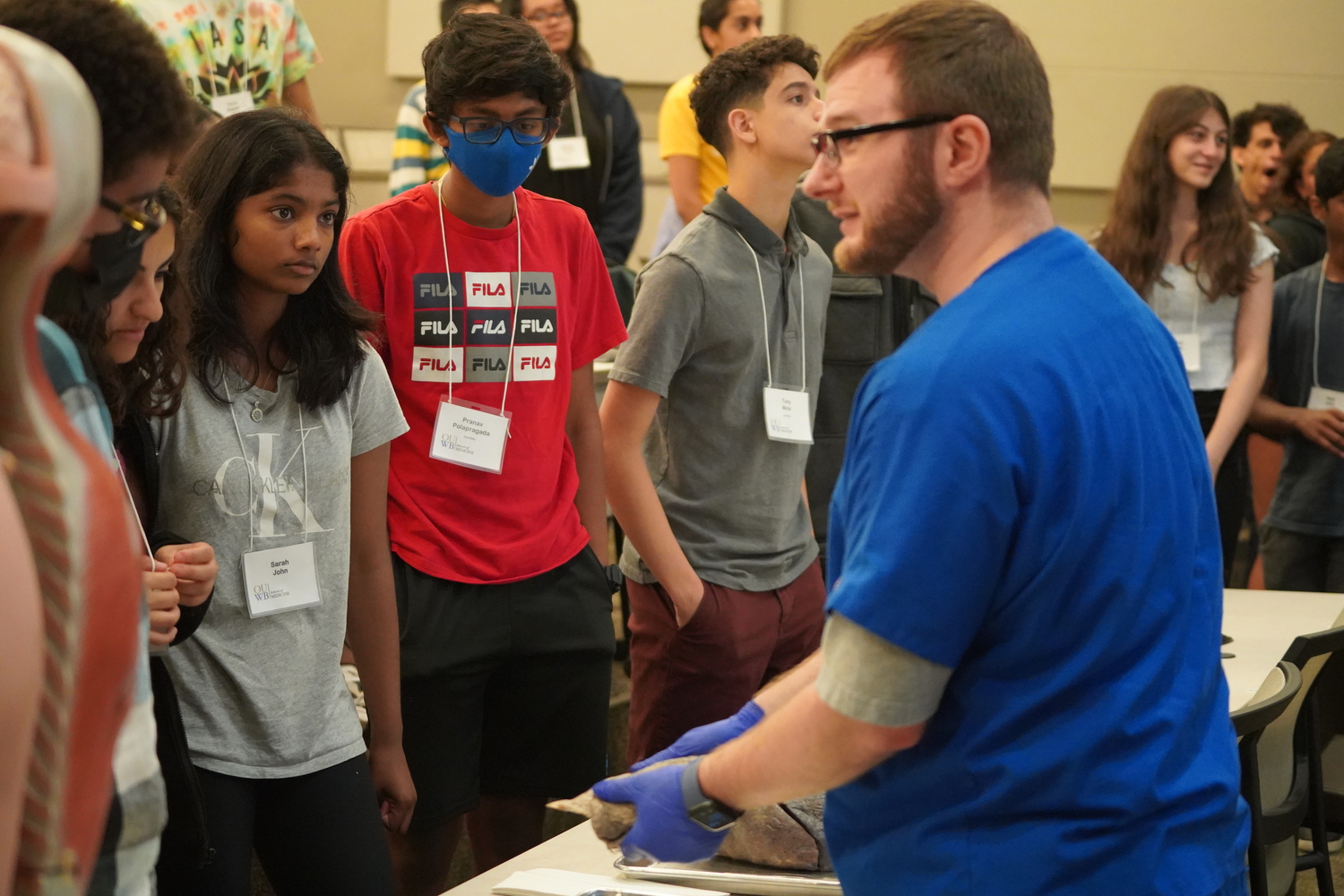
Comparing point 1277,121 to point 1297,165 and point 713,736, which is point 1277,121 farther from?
point 713,736

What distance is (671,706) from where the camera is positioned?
96.7 inches

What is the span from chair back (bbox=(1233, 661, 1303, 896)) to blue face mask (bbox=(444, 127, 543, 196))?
1.35 meters

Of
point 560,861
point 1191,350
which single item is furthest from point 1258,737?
point 1191,350

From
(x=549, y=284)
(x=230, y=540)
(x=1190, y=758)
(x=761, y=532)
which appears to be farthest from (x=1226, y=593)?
(x=230, y=540)

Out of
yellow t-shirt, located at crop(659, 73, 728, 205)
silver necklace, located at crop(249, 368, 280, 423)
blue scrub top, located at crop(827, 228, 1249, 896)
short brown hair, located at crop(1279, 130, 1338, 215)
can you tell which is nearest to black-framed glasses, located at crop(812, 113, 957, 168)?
blue scrub top, located at crop(827, 228, 1249, 896)

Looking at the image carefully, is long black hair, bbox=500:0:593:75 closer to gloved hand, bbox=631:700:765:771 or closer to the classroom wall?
the classroom wall

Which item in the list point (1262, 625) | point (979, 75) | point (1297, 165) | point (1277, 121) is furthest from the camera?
point (1277, 121)

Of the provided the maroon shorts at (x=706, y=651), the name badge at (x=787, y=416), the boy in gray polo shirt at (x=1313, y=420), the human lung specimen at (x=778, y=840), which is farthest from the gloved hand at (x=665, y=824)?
the boy in gray polo shirt at (x=1313, y=420)

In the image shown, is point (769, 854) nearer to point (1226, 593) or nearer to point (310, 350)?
point (310, 350)

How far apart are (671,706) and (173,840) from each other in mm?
1025

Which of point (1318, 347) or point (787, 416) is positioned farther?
point (1318, 347)

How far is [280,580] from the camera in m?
1.77

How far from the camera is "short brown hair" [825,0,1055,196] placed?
1.22m

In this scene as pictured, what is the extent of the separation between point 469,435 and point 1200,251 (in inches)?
87.6
